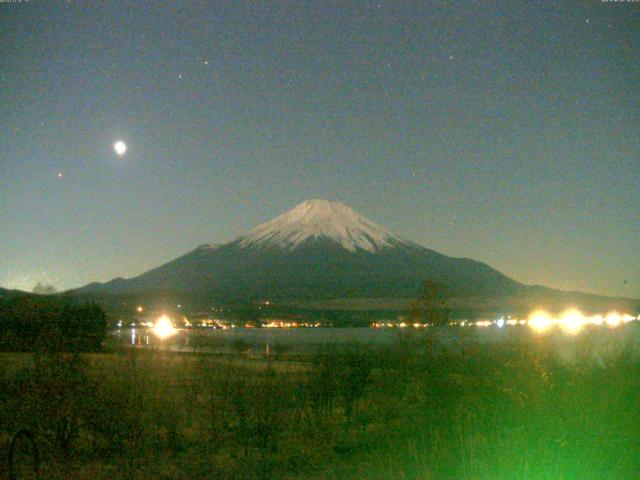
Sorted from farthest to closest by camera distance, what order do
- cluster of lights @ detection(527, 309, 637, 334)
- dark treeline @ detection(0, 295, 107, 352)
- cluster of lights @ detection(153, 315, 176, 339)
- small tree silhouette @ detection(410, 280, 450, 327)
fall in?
cluster of lights @ detection(153, 315, 176, 339), small tree silhouette @ detection(410, 280, 450, 327), cluster of lights @ detection(527, 309, 637, 334), dark treeline @ detection(0, 295, 107, 352)

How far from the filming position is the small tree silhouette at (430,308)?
31502 millimetres

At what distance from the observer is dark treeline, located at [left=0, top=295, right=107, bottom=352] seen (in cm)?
1130

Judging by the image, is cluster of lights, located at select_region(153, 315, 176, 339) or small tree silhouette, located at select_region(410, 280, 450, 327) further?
cluster of lights, located at select_region(153, 315, 176, 339)

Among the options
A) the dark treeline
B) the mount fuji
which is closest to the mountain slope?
the mount fuji

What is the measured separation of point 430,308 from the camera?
32.0 meters

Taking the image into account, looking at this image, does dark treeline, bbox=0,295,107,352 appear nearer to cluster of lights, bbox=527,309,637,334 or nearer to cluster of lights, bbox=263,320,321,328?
cluster of lights, bbox=527,309,637,334

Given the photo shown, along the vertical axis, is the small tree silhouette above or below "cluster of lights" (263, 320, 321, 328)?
above

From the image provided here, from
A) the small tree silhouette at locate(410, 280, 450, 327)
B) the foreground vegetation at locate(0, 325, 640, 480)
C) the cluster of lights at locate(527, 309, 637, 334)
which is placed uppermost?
the small tree silhouette at locate(410, 280, 450, 327)

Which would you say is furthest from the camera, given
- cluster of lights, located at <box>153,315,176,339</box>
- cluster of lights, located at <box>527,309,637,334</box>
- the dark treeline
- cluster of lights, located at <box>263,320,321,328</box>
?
cluster of lights, located at <box>263,320,321,328</box>

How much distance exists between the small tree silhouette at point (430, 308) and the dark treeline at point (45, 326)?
11664mm

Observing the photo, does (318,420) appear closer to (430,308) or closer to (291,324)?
(430,308)

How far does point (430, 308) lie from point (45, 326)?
66.6 feet

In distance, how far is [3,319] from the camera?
25.8 metres

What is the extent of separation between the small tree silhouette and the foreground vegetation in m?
16.2
